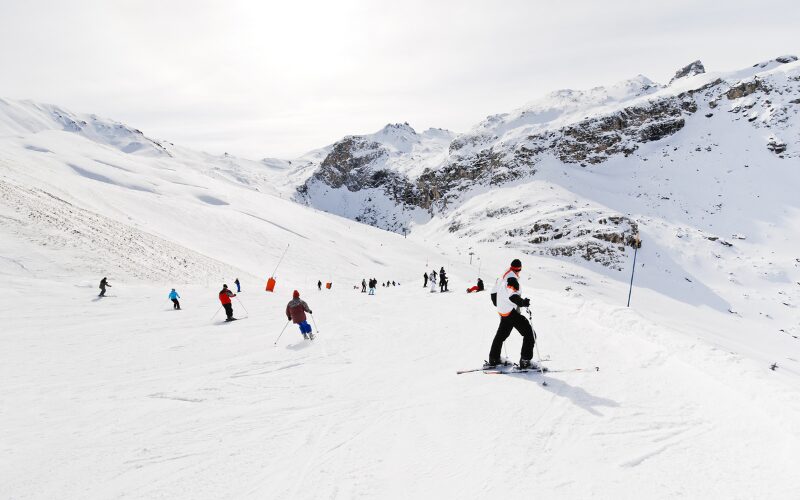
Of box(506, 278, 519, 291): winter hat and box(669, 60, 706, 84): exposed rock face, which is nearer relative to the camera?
box(506, 278, 519, 291): winter hat

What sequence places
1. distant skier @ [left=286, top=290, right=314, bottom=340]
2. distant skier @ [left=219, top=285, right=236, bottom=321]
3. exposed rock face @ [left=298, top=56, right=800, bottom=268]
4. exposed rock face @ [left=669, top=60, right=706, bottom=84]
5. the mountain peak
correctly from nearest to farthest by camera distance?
1. distant skier @ [left=286, top=290, right=314, bottom=340]
2. distant skier @ [left=219, top=285, right=236, bottom=321]
3. exposed rock face @ [left=298, top=56, right=800, bottom=268]
4. exposed rock face @ [left=669, top=60, right=706, bottom=84]
5. the mountain peak

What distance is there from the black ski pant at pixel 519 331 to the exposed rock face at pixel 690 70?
148951mm

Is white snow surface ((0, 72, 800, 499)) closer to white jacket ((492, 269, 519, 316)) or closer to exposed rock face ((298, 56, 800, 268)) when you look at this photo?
white jacket ((492, 269, 519, 316))

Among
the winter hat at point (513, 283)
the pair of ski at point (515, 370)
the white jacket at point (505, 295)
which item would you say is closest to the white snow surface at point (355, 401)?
the pair of ski at point (515, 370)

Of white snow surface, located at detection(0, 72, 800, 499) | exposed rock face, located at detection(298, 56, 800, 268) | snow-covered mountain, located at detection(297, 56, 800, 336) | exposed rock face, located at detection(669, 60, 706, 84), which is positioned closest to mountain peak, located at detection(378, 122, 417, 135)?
exposed rock face, located at detection(298, 56, 800, 268)

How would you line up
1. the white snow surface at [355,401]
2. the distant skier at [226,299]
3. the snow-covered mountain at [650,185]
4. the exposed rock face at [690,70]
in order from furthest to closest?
the exposed rock face at [690,70]
the snow-covered mountain at [650,185]
the distant skier at [226,299]
the white snow surface at [355,401]

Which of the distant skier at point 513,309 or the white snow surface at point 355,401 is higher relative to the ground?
the distant skier at point 513,309

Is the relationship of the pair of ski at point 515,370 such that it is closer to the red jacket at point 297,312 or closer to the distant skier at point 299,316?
the distant skier at point 299,316

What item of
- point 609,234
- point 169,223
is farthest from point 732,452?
point 609,234

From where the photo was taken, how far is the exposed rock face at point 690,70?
121 metres

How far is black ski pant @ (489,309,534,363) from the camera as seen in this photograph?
725 centimetres

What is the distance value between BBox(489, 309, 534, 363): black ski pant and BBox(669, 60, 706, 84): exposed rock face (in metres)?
149

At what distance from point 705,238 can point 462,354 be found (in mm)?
73847

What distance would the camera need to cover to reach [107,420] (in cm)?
528
